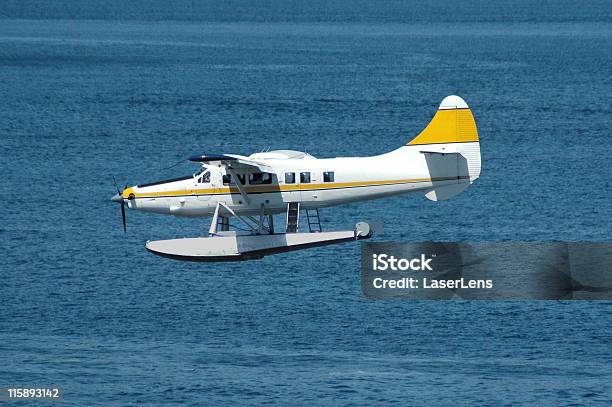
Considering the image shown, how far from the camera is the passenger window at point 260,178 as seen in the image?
61312 mm

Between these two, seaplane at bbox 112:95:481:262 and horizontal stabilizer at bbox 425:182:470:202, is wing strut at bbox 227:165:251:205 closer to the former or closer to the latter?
seaplane at bbox 112:95:481:262

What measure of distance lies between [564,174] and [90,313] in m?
60.0

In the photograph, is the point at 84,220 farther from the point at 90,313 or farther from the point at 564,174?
the point at 564,174

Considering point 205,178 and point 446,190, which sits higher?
point 205,178

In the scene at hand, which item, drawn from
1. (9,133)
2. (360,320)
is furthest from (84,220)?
(9,133)

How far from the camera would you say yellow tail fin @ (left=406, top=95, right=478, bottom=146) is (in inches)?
2477

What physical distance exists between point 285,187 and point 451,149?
7.76 meters

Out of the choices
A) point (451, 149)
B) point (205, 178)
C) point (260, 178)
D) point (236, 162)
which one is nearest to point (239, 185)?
point (260, 178)

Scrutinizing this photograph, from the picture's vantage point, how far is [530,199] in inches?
4860

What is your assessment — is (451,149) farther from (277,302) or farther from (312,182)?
(277,302)

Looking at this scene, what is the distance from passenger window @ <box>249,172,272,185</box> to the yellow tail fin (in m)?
6.80

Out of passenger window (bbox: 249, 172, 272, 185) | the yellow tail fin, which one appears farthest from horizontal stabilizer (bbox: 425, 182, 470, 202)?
passenger window (bbox: 249, 172, 272, 185)

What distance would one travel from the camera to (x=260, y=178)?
61.4 metres

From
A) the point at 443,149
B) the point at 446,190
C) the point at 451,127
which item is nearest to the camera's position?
the point at 446,190
